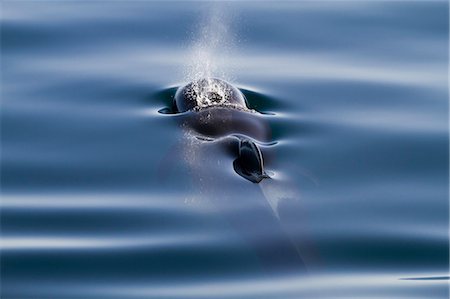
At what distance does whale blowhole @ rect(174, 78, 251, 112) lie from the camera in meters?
14.2

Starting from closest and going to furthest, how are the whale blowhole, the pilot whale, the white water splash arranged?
the pilot whale → the whale blowhole → the white water splash

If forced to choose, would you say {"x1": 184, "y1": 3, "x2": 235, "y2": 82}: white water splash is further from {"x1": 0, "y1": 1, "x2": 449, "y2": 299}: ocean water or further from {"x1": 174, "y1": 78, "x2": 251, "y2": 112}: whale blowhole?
{"x1": 174, "y1": 78, "x2": 251, "y2": 112}: whale blowhole

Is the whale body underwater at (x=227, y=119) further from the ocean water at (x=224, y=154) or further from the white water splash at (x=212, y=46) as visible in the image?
the white water splash at (x=212, y=46)

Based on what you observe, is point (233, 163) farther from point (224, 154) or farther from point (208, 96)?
point (208, 96)

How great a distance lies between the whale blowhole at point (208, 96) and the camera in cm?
1424

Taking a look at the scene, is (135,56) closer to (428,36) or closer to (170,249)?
(428,36)

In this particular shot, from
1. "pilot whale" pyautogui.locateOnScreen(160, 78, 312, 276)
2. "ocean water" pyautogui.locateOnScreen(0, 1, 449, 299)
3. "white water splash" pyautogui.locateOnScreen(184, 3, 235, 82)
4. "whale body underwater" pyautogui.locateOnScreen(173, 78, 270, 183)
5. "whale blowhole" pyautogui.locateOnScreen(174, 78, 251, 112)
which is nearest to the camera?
"ocean water" pyautogui.locateOnScreen(0, 1, 449, 299)

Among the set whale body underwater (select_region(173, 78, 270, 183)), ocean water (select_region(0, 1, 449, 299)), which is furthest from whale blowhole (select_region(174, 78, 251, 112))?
ocean water (select_region(0, 1, 449, 299))

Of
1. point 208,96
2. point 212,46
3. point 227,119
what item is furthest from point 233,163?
point 212,46

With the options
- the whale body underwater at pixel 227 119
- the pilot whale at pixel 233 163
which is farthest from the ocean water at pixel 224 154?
the whale body underwater at pixel 227 119

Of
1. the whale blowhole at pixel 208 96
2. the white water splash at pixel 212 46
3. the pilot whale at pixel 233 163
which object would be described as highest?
the white water splash at pixel 212 46

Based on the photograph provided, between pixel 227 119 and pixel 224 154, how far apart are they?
1016mm

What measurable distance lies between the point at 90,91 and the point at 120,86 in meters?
0.48

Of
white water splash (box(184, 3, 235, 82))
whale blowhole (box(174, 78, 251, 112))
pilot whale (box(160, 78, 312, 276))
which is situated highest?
white water splash (box(184, 3, 235, 82))
